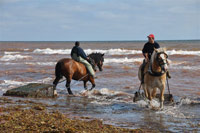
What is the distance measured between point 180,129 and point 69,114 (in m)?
2.96

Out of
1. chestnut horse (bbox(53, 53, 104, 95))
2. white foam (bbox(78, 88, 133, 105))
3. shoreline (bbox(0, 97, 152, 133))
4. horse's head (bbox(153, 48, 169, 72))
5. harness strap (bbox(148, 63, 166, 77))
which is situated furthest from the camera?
chestnut horse (bbox(53, 53, 104, 95))

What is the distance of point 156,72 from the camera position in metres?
8.61

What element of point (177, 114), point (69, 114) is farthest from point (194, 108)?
point (69, 114)

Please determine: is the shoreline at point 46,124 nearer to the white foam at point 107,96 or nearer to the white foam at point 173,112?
the white foam at point 173,112

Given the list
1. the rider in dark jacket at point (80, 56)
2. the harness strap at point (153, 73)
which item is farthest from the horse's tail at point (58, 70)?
the harness strap at point (153, 73)

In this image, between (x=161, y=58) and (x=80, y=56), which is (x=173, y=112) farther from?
(x=80, y=56)

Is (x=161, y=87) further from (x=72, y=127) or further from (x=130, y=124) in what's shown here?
(x=72, y=127)

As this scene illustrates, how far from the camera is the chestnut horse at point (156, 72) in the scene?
26.8 feet

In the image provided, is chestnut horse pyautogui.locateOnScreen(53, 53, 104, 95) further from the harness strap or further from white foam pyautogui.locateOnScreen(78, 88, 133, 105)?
the harness strap

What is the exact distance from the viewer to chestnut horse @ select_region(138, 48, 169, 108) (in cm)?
816

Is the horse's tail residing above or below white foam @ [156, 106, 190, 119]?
above

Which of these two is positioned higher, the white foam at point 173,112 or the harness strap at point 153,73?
the harness strap at point 153,73

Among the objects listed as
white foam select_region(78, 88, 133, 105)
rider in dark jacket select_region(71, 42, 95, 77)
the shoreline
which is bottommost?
white foam select_region(78, 88, 133, 105)

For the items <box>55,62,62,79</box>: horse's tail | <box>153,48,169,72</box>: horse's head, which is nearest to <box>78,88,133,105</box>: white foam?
<box>55,62,62,79</box>: horse's tail
